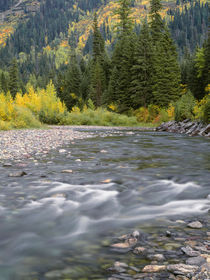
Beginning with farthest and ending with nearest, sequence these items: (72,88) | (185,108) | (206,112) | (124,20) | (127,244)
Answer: (72,88) < (124,20) < (185,108) < (206,112) < (127,244)

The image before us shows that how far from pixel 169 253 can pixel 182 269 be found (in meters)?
0.44

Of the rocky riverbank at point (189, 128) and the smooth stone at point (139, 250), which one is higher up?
the smooth stone at point (139, 250)

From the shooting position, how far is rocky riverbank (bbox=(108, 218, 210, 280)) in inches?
115

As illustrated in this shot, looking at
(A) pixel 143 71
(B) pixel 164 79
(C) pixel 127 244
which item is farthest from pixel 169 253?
(A) pixel 143 71

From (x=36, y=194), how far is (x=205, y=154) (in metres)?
7.82

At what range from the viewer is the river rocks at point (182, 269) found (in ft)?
9.55

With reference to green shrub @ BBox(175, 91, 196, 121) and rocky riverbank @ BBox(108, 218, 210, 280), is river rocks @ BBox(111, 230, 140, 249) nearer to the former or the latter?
rocky riverbank @ BBox(108, 218, 210, 280)

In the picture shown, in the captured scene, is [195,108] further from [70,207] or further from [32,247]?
[32,247]

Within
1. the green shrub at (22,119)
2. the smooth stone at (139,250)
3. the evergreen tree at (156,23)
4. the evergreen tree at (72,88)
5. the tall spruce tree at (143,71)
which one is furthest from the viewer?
the evergreen tree at (72,88)

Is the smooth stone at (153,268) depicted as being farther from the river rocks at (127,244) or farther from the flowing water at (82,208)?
the river rocks at (127,244)

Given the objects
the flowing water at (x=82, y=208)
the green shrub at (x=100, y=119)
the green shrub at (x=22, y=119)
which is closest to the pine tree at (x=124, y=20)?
the green shrub at (x=100, y=119)

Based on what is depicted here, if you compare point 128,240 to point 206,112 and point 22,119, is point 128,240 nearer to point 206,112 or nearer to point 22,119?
point 206,112

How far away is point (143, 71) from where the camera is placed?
44219 mm

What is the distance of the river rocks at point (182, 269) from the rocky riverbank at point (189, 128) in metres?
17.2
